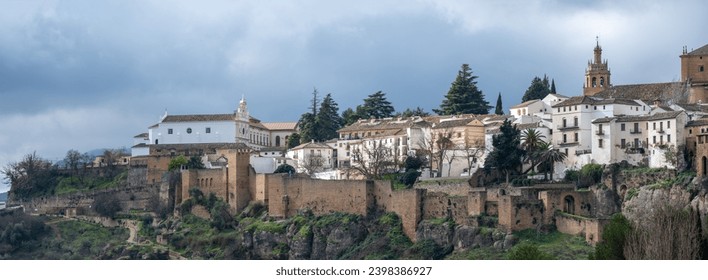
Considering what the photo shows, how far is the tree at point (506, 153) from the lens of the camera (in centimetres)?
7188

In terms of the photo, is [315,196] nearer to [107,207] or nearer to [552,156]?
[552,156]

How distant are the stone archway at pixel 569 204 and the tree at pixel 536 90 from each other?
22.2 meters

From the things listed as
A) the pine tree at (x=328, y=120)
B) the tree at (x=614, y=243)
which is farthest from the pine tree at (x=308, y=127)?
the tree at (x=614, y=243)

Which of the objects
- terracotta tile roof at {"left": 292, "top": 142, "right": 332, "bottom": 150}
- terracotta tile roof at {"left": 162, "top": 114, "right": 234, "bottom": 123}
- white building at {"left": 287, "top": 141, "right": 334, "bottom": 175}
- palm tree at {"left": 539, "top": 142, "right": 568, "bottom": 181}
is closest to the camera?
palm tree at {"left": 539, "top": 142, "right": 568, "bottom": 181}

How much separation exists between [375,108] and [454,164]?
56.5 feet

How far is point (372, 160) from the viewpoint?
262 ft

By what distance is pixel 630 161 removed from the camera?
69.9m

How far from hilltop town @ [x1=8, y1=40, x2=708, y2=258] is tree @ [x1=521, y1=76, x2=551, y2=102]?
0.87 meters

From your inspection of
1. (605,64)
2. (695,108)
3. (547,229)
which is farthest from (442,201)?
(605,64)

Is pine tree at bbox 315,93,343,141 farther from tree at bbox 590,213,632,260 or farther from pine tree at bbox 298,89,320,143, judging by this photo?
tree at bbox 590,213,632,260

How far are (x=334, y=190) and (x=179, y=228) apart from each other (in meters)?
8.43

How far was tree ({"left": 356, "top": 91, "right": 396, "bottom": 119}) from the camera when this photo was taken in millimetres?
93200

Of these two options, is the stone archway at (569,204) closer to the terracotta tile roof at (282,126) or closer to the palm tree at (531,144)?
the palm tree at (531,144)

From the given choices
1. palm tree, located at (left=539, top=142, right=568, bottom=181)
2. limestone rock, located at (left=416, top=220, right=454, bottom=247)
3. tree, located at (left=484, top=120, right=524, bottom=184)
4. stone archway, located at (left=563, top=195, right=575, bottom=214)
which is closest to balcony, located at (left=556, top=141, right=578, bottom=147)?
palm tree, located at (left=539, top=142, right=568, bottom=181)
